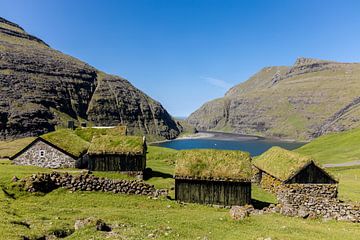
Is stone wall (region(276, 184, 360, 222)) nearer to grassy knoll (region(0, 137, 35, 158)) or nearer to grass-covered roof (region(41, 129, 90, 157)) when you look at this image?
grass-covered roof (region(41, 129, 90, 157))

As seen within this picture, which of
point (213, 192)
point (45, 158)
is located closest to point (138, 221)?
point (213, 192)

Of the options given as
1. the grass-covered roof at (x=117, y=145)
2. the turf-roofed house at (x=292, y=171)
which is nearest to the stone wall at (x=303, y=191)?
the turf-roofed house at (x=292, y=171)

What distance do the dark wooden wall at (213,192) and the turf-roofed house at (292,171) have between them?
8.73m

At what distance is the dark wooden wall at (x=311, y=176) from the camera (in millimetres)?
40125

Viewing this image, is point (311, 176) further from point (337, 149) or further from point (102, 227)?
point (337, 149)

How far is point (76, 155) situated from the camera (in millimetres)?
51438

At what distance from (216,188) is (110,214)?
44.2 feet

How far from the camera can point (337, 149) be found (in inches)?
4038

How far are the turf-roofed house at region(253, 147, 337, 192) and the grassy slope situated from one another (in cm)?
1403

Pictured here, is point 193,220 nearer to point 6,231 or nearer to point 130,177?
point 6,231

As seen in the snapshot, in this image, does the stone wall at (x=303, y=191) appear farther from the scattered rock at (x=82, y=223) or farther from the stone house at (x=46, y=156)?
the stone house at (x=46, y=156)

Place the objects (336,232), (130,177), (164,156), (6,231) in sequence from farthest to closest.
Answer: (164,156)
(130,177)
(336,232)
(6,231)

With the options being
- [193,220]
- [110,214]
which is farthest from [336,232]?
[110,214]

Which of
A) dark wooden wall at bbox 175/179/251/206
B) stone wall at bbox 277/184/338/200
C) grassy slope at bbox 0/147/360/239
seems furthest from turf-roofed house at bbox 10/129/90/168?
stone wall at bbox 277/184/338/200
